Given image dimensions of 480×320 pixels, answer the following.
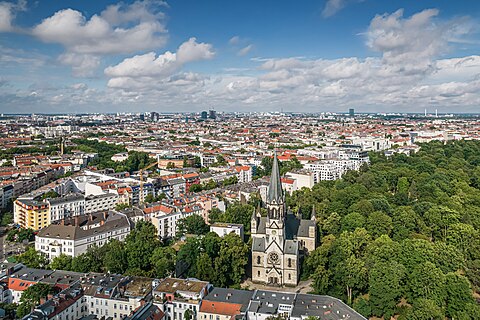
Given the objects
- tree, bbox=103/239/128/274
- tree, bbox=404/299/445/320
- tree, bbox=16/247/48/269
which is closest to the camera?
tree, bbox=404/299/445/320

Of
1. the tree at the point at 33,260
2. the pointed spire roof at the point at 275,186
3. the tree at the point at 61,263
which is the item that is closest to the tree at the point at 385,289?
the pointed spire roof at the point at 275,186

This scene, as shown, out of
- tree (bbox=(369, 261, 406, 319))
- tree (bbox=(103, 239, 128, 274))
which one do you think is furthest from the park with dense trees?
tree (bbox=(103, 239, 128, 274))

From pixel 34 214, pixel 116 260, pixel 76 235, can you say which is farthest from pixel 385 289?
pixel 34 214

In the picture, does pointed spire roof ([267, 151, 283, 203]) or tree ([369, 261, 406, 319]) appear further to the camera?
pointed spire roof ([267, 151, 283, 203])

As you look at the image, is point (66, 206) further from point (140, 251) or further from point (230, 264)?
point (230, 264)

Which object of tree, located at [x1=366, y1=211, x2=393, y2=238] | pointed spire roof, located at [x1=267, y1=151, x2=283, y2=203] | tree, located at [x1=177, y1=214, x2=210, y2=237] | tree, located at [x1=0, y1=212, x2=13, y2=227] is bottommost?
tree, located at [x1=0, y1=212, x2=13, y2=227]

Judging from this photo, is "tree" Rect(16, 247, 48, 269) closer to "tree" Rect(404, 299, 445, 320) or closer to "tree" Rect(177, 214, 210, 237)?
"tree" Rect(177, 214, 210, 237)

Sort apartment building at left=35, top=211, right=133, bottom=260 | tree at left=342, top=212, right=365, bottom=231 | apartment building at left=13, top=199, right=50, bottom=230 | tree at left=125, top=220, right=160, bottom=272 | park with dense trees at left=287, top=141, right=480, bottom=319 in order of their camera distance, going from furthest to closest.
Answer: apartment building at left=13, top=199, right=50, bottom=230 → tree at left=342, top=212, right=365, bottom=231 → apartment building at left=35, top=211, right=133, bottom=260 → tree at left=125, top=220, right=160, bottom=272 → park with dense trees at left=287, top=141, right=480, bottom=319
